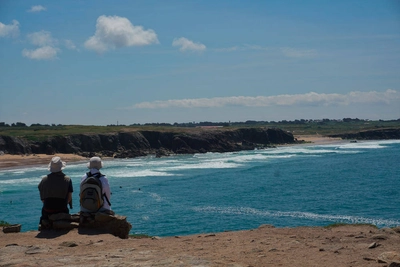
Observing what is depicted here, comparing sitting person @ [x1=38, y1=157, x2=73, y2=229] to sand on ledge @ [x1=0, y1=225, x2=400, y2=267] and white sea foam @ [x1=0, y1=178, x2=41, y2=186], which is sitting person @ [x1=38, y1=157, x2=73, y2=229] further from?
white sea foam @ [x1=0, y1=178, x2=41, y2=186]

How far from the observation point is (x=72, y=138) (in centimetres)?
9212

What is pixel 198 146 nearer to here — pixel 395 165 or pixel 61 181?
pixel 395 165

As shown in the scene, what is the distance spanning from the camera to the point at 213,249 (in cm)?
945

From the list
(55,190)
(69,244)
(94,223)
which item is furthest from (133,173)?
(69,244)

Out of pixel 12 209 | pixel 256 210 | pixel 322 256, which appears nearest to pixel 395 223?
pixel 256 210

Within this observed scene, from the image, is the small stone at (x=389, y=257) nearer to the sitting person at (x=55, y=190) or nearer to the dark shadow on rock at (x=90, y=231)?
the dark shadow on rock at (x=90, y=231)

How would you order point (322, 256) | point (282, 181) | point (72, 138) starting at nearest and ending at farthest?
point (322, 256)
point (282, 181)
point (72, 138)

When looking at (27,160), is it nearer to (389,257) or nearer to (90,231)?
(90,231)

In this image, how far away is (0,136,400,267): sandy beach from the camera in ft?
27.1

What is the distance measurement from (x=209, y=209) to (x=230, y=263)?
26965 millimetres

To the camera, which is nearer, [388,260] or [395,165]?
[388,260]

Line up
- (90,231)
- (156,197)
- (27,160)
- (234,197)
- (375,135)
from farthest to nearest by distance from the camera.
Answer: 1. (375,135)
2. (27,160)
3. (156,197)
4. (234,197)
5. (90,231)

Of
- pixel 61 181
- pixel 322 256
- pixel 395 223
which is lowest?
pixel 395 223

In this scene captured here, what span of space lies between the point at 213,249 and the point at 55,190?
419 cm
